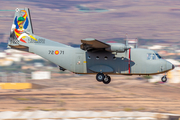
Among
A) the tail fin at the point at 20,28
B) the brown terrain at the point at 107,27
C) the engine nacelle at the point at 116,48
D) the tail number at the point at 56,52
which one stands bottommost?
the tail number at the point at 56,52

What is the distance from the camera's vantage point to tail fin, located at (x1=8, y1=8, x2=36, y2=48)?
24.8m

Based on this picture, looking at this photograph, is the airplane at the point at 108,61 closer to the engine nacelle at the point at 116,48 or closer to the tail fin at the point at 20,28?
the engine nacelle at the point at 116,48

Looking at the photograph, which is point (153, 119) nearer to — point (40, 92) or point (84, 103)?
point (84, 103)

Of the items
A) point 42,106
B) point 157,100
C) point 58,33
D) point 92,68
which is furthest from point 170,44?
point 92,68

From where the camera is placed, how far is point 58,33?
17462 cm

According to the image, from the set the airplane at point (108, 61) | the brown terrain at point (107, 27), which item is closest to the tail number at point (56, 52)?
the airplane at point (108, 61)

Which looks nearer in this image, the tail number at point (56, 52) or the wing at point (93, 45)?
the wing at point (93, 45)

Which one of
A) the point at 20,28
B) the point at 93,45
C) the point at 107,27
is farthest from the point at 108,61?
the point at 107,27

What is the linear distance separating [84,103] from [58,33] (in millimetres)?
138062

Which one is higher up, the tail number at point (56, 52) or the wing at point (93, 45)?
the wing at point (93, 45)

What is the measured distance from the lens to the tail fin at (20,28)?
81.2ft

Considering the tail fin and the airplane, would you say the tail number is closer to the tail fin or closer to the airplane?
the airplane

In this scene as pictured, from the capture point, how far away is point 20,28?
981 inches

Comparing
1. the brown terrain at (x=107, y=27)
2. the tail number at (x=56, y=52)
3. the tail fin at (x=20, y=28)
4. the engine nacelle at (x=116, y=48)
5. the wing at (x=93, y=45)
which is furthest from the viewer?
the brown terrain at (x=107, y=27)
